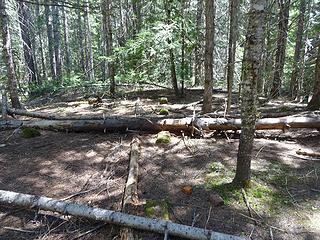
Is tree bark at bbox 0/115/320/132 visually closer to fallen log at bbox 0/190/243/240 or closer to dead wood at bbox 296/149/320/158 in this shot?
dead wood at bbox 296/149/320/158

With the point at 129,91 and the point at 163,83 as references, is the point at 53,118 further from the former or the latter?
the point at 163,83

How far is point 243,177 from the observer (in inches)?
195

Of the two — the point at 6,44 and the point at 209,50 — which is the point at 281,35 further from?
the point at 6,44

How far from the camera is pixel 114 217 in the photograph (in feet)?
13.4

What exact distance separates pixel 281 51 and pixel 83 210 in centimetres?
1259

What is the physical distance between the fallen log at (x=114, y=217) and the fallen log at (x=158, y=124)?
3.52 meters

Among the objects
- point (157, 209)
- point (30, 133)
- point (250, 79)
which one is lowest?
point (157, 209)

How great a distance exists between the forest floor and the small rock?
0.02m

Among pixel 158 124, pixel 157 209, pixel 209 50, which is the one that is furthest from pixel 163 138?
pixel 209 50

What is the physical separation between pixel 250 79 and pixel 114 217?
9.11 ft

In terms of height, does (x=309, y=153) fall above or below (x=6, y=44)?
below

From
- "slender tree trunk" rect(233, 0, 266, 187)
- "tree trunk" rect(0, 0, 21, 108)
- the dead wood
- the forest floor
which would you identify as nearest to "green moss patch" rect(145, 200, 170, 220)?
the forest floor

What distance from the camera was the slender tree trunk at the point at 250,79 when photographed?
4.27 m

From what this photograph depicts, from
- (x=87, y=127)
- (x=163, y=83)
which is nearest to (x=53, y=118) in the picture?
(x=87, y=127)
